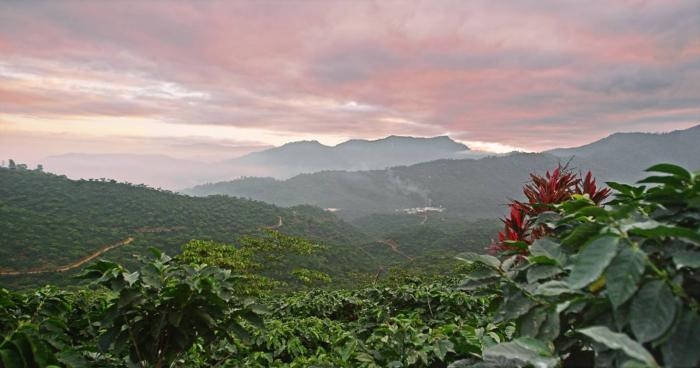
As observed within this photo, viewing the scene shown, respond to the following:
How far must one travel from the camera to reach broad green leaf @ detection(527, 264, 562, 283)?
1208 mm

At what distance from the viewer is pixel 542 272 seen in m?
1.23

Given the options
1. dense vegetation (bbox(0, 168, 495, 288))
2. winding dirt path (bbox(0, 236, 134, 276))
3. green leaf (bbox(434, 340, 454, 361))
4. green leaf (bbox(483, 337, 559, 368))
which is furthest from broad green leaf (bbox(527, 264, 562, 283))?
winding dirt path (bbox(0, 236, 134, 276))

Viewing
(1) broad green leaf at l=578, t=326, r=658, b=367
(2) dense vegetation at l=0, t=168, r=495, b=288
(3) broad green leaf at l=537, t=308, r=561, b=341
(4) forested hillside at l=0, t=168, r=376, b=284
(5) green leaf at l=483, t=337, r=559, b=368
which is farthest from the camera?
(4) forested hillside at l=0, t=168, r=376, b=284

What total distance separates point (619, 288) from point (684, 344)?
0.18 m

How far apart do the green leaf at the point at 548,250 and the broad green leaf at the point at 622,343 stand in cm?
39

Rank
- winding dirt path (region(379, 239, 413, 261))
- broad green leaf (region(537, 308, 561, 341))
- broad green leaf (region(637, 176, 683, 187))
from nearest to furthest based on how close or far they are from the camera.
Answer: broad green leaf (region(537, 308, 561, 341)) → broad green leaf (region(637, 176, 683, 187)) → winding dirt path (region(379, 239, 413, 261))

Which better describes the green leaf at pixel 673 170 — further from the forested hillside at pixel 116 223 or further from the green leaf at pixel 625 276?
the forested hillside at pixel 116 223

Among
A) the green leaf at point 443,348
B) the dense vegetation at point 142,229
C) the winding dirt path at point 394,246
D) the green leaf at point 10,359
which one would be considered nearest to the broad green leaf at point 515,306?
the green leaf at point 443,348

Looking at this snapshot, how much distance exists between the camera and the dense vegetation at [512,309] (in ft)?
2.97

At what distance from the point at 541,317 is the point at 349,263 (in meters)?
37.0

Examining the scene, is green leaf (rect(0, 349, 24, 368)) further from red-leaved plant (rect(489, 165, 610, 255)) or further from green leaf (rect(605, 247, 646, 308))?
red-leaved plant (rect(489, 165, 610, 255))

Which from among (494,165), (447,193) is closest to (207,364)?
(447,193)

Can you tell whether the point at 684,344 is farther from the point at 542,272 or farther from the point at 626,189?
the point at 626,189

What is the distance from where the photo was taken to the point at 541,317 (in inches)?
47.9
